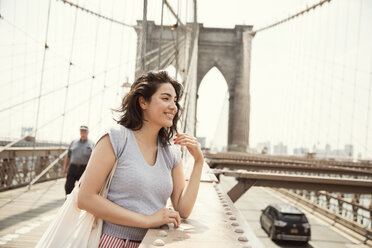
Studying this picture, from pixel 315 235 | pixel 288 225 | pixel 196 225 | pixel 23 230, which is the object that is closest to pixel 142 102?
pixel 196 225

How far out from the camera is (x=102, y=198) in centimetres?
92

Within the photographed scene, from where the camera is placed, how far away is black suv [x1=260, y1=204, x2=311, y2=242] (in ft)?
28.4

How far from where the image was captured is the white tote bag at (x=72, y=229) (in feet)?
2.83

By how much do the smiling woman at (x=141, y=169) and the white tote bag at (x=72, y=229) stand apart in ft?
0.11

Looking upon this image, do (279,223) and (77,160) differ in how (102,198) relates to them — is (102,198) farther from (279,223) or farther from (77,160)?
(279,223)

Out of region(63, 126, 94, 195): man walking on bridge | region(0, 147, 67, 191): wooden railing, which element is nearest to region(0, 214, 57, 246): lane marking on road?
region(63, 126, 94, 195): man walking on bridge

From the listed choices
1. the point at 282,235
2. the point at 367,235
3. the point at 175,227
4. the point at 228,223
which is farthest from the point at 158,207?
the point at 367,235

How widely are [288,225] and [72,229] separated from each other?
9019mm

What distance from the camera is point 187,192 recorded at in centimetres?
114

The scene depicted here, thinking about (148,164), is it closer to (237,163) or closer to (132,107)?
(132,107)

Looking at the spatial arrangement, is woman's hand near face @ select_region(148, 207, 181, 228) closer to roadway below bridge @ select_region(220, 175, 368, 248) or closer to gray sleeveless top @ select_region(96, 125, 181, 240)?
gray sleeveless top @ select_region(96, 125, 181, 240)

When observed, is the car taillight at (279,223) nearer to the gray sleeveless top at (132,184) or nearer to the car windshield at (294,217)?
the car windshield at (294,217)

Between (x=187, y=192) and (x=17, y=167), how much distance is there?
4947 millimetres

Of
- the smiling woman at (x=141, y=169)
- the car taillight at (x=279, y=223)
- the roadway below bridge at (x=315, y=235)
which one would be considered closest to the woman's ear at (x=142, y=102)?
the smiling woman at (x=141, y=169)
